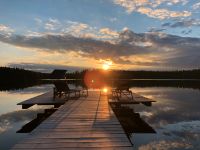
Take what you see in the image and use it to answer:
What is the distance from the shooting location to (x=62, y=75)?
65.0 feet

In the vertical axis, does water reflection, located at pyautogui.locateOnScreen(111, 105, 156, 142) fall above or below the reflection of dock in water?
below

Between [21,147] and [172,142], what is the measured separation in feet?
20.7

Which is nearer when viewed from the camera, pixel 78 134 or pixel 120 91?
pixel 78 134

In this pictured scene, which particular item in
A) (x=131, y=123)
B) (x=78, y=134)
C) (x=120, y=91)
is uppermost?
(x=120, y=91)

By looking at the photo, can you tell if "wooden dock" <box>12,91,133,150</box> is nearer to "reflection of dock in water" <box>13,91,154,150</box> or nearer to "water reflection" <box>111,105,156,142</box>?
"reflection of dock in water" <box>13,91,154,150</box>

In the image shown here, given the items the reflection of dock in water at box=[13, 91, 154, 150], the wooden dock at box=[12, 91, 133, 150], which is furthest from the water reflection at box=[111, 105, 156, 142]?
the wooden dock at box=[12, 91, 133, 150]

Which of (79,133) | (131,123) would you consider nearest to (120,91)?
(131,123)

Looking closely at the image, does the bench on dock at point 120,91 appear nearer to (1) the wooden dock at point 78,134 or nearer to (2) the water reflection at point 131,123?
(2) the water reflection at point 131,123

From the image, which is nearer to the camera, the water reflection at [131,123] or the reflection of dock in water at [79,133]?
the reflection of dock in water at [79,133]

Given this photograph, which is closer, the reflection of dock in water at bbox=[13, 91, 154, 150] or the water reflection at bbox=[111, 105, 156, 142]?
the reflection of dock in water at bbox=[13, 91, 154, 150]

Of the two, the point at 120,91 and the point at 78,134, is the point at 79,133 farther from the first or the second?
the point at 120,91

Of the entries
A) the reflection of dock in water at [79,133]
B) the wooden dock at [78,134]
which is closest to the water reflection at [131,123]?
the reflection of dock in water at [79,133]

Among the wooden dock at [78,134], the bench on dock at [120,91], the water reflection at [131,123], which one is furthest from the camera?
the bench on dock at [120,91]

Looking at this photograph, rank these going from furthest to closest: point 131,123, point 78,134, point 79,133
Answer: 1. point 131,123
2. point 79,133
3. point 78,134
